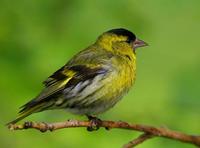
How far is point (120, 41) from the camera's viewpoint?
18.7ft

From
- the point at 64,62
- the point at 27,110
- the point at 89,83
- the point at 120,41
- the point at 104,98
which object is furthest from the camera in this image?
the point at 120,41

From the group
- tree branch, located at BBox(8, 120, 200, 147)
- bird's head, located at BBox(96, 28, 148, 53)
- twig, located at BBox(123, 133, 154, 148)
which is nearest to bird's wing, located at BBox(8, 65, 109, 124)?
bird's head, located at BBox(96, 28, 148, 53)

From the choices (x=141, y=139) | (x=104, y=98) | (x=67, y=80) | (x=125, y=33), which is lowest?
(x=104, y=98)

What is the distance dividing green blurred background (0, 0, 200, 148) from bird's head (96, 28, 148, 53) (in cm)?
18

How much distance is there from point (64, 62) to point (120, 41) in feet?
1.80

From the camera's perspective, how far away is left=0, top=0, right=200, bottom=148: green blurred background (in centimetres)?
510

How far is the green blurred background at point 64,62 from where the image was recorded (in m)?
5.10

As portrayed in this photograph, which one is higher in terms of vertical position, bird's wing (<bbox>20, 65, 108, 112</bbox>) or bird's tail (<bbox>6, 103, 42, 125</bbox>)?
bird's wing (<bbox>20, 65, 108, 112</bbox>)

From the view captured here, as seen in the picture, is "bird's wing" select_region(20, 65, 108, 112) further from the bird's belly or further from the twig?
the twig

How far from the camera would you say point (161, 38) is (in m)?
8.44

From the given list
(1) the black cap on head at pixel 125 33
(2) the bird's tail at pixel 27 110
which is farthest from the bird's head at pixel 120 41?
(2) the bird's tail at pixel 27 110

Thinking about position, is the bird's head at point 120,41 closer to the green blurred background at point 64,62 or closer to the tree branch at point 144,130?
→ the green blurred background at point 64,62

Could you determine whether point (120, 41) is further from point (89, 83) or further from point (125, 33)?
point (89, 83)

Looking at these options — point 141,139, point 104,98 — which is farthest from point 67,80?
point 141,139
